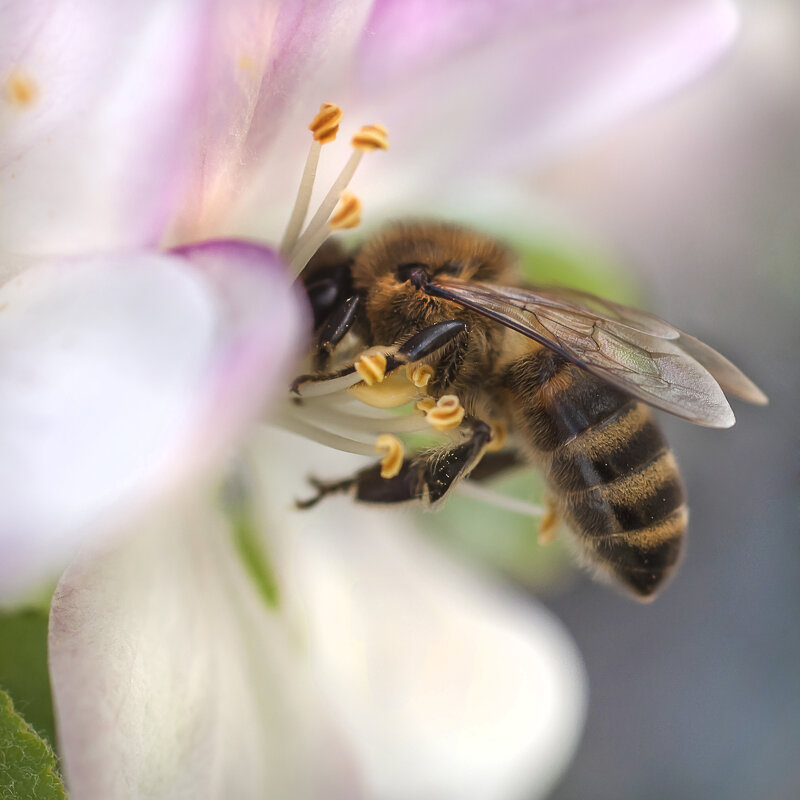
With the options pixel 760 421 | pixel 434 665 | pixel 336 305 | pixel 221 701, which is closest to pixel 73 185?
pixel 336 305

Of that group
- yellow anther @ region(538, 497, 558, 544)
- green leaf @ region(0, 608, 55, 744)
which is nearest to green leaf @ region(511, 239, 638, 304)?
yellow anther @ region(538, 497, 558, 544)

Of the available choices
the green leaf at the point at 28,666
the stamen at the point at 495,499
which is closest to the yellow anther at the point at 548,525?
the stamen at the point at 495,499

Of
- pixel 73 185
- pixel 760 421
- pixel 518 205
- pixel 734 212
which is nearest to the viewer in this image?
pixel 73 185

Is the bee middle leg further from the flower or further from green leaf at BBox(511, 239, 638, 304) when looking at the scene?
green leaf at BBox(511, 239, 638, 304)

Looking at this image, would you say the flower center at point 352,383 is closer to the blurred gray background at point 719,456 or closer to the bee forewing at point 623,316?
the bee forewing at point 623,316

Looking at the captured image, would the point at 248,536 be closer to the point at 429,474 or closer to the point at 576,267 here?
the point at 429,474

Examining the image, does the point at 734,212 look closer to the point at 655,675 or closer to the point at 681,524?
the point at 655,675
